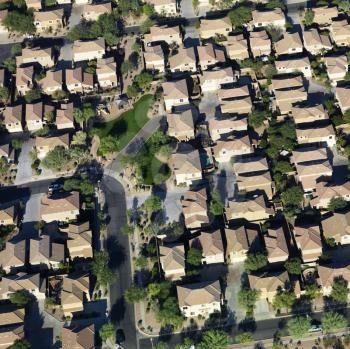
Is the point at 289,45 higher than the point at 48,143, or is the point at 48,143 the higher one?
the point at 289,45

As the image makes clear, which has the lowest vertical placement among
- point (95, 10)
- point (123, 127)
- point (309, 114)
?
point (123, 127)

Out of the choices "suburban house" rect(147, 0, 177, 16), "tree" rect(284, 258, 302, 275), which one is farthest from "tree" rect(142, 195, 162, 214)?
"suburban house" rect(147, 0, 177, 16)

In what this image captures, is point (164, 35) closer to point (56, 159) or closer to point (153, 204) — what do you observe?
point (56, 159)

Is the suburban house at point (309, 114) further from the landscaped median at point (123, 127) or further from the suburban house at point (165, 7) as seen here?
the suburban house at point (165, 7)

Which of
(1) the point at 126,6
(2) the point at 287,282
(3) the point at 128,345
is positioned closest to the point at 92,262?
(3) the point at 128,345

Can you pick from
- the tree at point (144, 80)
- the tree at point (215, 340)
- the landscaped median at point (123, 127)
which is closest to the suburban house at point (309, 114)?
the landscaped median at point (123, 127)

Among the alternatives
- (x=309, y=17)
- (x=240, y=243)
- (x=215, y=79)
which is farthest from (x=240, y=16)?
(x=240, y=243)

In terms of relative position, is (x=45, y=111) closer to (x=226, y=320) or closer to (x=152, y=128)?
(x=152, y=128)
